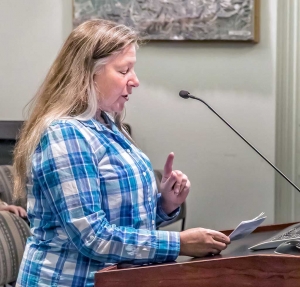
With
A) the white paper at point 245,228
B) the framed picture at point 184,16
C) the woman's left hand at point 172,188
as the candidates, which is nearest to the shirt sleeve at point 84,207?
the white paper at point 245,228

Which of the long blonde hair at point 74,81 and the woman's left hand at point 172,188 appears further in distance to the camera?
the woman's left hand at point 172,188

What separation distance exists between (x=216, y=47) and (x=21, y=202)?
54.5 inches

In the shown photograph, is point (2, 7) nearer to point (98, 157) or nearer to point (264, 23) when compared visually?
point (264, 23)

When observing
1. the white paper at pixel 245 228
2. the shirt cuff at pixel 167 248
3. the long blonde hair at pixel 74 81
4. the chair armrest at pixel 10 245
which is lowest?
the chair armrest at pixel 10 245

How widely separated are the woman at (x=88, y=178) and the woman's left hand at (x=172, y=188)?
0.08m

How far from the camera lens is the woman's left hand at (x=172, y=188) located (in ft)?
4.43

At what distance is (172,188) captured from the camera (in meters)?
1.36

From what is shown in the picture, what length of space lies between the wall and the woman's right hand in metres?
2.27

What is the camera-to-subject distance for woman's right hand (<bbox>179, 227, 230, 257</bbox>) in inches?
43.7

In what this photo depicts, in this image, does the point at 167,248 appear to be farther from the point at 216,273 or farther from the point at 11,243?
the point at 11,243

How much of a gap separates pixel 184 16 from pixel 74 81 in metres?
2.20

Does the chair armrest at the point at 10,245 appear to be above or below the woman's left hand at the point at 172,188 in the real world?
below

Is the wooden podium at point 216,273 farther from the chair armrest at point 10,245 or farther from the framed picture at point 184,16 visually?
the framed picture at point 184,16

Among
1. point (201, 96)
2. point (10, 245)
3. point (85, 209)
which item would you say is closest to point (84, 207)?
point (85, 209)
